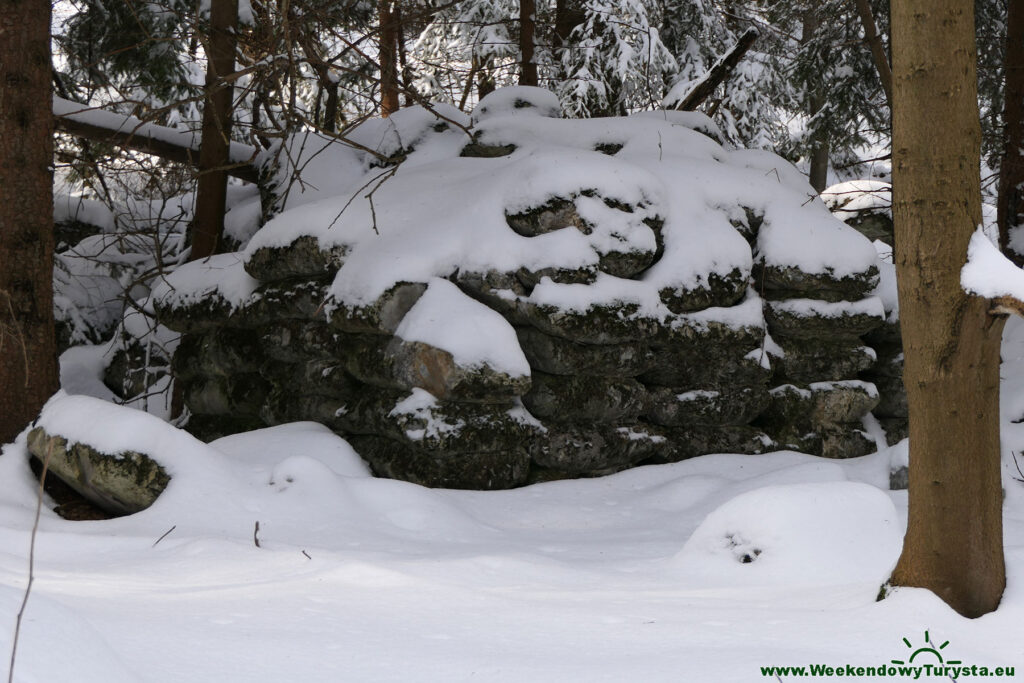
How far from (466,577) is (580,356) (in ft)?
9.22

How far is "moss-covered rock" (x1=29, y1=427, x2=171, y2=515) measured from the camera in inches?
199

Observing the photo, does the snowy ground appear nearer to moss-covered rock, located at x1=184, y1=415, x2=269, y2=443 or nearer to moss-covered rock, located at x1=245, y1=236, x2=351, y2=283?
moss-covered rock, located at x1=184, y1=415, x2=269, y2=443

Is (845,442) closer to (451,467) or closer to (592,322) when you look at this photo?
(592,322)

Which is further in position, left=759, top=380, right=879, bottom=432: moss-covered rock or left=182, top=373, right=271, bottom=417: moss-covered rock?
left=182, top=373, right=271, bottom=417: moss-covered rock

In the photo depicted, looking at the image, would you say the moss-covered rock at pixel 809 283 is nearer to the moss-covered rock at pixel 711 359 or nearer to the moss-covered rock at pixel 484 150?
the moss-covered rock at pixel 711 359

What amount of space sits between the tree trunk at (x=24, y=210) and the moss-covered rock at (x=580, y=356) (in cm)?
327

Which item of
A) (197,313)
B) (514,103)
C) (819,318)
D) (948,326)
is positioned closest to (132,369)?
(197,313)

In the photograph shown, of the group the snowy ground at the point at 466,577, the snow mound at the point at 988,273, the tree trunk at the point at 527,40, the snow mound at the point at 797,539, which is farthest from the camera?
the tree trunk at the point at 527,40

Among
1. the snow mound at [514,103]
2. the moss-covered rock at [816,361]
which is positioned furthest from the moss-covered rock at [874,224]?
the snow mound at [514,103]

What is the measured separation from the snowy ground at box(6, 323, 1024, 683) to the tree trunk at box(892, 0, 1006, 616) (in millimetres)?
190

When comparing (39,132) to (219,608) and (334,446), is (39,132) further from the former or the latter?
(219,608)

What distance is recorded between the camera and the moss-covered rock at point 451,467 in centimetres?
598

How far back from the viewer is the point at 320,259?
22.3 ft

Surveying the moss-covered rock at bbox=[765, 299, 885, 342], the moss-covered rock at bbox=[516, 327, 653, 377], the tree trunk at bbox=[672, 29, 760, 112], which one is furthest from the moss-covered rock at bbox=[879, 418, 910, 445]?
the tree trunk at bbox=[672, 29, 760, 112]
